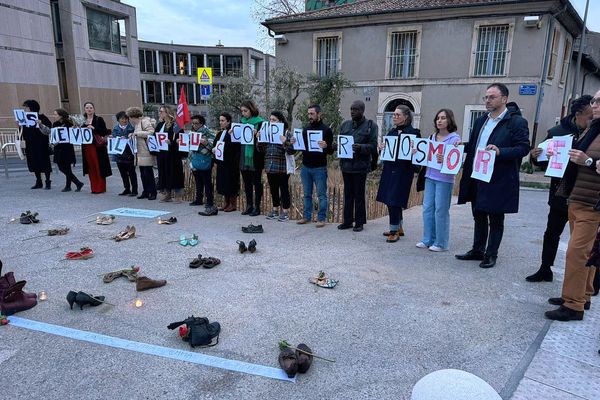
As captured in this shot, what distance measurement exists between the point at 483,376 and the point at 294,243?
139 inches

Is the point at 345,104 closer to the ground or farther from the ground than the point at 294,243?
farther from the ground

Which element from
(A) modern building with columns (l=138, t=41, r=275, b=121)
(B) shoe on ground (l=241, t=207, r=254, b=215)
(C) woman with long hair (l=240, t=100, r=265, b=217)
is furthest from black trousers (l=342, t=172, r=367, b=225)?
(A) modern building with columns (l=138, t=41, r=275, b=121)

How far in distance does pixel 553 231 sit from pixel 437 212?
57.3 inches

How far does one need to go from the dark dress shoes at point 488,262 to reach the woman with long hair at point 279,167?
11.5 ft

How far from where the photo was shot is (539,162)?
4312mm

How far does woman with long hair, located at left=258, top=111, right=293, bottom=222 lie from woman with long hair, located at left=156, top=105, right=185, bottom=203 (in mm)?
2324

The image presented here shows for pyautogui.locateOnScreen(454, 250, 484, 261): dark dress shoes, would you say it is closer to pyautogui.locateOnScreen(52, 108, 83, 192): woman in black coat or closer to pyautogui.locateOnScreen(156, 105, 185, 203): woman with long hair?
pyautogui.locateOnScreen(156, 105, 185, 203): woman with long hair

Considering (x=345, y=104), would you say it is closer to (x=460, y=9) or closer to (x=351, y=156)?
(x=460, y=9)

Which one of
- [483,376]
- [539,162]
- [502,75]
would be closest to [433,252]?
[539,162]

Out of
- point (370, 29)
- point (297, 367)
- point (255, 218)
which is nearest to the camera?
point (297, 367)

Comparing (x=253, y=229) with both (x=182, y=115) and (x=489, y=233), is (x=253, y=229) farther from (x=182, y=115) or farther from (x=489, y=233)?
(x=489, y=233)

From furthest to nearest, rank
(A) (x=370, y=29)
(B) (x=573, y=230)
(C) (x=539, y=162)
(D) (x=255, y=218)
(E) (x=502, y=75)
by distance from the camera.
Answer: (A) (x=370, y=29), (E) (x=502, y=75), (D) (x=255, y=218), (C) (x=539, y=162), (B) (x=573, y=230)

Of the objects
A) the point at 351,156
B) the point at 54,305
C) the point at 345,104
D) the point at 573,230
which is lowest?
the point at 54,305

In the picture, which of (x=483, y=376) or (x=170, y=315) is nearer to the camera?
(x=483, y=376)
